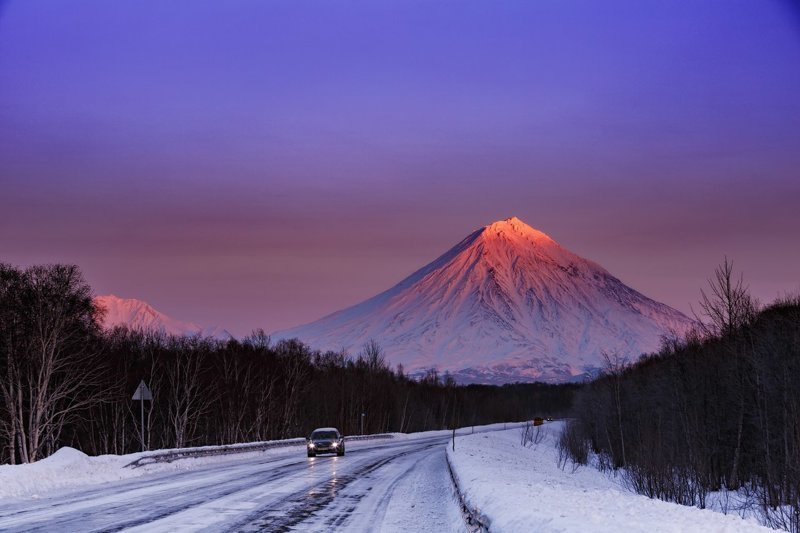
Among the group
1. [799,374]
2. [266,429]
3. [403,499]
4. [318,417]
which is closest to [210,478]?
[403,499]

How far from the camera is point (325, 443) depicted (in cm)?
4197

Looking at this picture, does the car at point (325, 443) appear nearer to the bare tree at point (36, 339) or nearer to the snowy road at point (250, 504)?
the snowy road at point (250, 504)

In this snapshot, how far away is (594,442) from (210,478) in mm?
65929

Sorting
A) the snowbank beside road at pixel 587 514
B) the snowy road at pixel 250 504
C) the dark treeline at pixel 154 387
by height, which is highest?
the dark treeline at pixel 154 387

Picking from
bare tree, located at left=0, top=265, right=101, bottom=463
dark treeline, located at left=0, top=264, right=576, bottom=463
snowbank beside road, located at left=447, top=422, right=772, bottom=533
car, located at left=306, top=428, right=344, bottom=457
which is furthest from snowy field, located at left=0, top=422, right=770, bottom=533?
bare tree, located at left=0, top=265, right=101, bottom=463

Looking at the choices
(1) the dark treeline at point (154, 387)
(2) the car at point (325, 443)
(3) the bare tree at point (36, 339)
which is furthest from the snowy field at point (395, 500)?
(3) the bare tree at point (36, 339)

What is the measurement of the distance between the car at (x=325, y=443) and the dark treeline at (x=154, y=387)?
830cm

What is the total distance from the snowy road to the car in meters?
12.1

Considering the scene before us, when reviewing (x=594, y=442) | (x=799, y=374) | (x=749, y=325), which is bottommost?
(x=594, y=442)

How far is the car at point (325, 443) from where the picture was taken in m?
41.5

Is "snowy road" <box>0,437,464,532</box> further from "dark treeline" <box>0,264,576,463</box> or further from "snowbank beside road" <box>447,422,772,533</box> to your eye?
"dark treeline" <box>0,264,576,463</box>

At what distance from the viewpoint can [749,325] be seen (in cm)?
4094

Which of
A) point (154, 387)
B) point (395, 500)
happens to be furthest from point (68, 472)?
point (154, 387)

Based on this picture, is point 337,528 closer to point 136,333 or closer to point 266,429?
point 266,429
